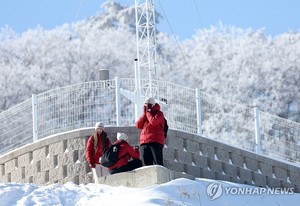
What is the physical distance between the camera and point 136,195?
16.5m

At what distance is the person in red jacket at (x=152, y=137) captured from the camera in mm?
19078

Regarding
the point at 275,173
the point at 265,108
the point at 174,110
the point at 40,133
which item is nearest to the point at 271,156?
the point at 275,173

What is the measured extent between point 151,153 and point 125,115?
12.2 feet

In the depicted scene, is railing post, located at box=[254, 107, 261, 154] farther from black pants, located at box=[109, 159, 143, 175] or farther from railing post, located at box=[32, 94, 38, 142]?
black pants, located at box=[109, 159, 143, 175]

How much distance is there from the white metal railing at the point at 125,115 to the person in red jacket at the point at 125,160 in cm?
270

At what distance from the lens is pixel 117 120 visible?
22047 mm

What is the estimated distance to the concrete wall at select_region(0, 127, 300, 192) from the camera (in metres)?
21.6

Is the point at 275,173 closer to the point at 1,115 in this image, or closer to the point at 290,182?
the point at 290,182

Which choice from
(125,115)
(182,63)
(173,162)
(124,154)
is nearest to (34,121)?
(125,115)

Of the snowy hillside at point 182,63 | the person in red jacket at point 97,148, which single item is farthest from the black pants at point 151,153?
the snowy hillside at point 182,63

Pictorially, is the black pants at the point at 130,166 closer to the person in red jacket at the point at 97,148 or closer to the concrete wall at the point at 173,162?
the person in red jacket at the point at 97,148

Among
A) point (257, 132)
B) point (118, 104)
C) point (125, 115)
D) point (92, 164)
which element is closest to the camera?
point (92, 164)

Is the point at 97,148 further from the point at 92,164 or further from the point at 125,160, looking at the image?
the point at 125,160

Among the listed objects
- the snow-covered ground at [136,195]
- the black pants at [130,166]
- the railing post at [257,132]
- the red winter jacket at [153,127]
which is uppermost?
the railing post at [257,132]
